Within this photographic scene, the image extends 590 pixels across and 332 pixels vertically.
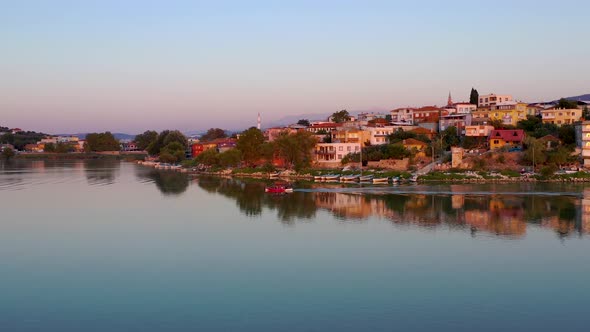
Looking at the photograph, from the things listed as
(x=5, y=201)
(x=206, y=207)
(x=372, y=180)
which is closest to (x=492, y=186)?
(x=372, y=180)

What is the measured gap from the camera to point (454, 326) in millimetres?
6914

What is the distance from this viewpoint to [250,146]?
Answer: 33.0 meters

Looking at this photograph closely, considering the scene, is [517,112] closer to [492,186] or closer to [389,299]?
[492,186]

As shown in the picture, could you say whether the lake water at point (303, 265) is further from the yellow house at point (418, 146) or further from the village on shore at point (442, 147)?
the yellow house at point (418, 146)

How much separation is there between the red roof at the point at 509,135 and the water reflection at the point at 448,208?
21.1 feet

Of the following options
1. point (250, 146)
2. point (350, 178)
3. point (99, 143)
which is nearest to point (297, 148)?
point (250, 146)

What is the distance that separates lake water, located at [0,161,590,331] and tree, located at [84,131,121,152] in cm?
5011

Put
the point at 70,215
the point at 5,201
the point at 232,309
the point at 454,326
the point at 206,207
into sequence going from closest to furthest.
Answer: the point at 454,326 → the point at 232,309 → the point at 70,215 → the point at 206,207 → the point at 5,201

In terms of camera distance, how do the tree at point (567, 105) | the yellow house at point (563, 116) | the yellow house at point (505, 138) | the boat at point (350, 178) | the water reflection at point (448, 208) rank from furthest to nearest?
1. the tree at point (567, 105)
2. the yellow house at point (563, 116)
3. the yellow house at point (505, 138)
4. the boat at point (350, 178)
5. the water reflection at point (448, 208)

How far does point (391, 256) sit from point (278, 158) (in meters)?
22.0

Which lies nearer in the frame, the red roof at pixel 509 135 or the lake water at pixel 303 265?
the lake water at pixel 303 265

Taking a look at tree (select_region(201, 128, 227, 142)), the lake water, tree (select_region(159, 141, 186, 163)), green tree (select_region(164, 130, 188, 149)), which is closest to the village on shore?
tree (select_region(159, 141, 186, 163))

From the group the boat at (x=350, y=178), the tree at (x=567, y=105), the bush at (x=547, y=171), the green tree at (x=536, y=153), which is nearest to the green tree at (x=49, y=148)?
the boat at (x=350, y=178)

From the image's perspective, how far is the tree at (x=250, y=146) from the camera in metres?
33.0
